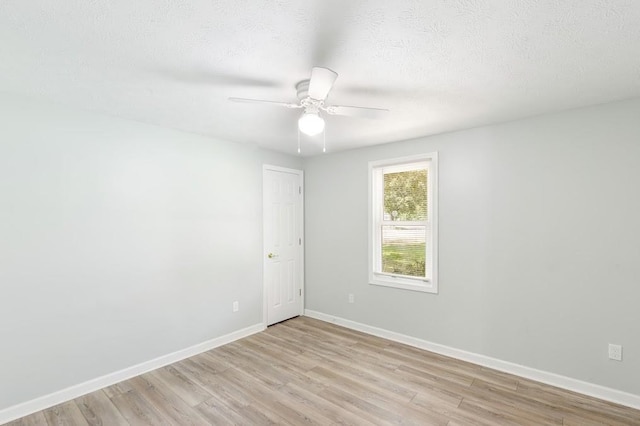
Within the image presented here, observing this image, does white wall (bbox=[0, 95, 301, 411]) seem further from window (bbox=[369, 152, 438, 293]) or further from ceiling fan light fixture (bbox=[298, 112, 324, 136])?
ceiling fan light fixture (bbox=[298, 112, 324, 136])

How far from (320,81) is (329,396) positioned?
2.42 meters

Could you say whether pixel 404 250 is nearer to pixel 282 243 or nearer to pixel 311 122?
pixel 282 243

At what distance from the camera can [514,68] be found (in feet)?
6.21

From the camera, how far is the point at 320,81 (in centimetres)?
171

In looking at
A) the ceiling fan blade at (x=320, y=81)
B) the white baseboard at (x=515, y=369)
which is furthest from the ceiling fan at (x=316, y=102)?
the white baseboard at (x=515, y=369)

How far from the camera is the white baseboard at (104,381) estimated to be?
2268 millimetres

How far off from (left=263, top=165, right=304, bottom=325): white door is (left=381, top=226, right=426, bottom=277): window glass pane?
1.35m

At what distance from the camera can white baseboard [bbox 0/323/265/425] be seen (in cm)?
227

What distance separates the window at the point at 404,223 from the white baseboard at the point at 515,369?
0.61 m

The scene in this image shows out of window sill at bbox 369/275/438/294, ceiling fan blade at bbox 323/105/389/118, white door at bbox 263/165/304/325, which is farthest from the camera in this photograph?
white door at bbox 263/165/304/325

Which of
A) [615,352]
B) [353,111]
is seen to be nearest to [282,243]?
[353,111]

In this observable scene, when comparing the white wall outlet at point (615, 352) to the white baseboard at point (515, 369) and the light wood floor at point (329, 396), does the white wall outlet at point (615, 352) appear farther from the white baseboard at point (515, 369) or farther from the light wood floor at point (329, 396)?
the light wood floor at point (329, 396)

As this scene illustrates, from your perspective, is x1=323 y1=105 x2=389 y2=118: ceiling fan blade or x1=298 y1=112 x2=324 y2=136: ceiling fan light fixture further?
x1=323 y1=105 x2=389 y2=118: ceiling fan blade

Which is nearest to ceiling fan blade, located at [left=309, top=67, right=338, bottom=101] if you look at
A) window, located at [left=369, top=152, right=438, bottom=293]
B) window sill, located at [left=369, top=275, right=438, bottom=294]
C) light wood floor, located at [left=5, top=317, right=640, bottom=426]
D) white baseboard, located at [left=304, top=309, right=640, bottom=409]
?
window, located at [left=369, top=152, right=438, bottom=293]
